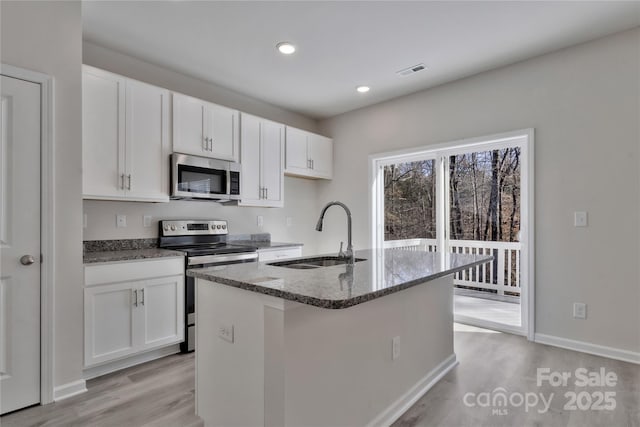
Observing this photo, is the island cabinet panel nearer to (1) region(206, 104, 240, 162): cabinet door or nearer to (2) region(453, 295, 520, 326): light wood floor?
(2) region(453, 295, 520, 326): light wood floor

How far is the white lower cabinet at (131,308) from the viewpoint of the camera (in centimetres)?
238

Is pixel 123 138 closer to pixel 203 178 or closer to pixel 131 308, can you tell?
pixel 203 178

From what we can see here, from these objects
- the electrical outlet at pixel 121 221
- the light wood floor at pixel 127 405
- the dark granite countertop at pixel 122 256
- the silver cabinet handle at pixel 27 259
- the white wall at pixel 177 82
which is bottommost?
the light wood floor at pixel 127 405

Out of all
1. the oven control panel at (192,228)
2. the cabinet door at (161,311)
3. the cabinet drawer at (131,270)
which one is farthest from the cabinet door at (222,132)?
the cabinet door at (161,311)

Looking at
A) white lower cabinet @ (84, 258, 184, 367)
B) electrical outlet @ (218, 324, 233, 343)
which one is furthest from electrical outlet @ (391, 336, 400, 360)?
white lower cabinet @ (84, 258, 184, 367)

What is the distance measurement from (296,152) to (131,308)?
250 centimetres

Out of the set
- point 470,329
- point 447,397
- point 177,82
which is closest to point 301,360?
point 447,397

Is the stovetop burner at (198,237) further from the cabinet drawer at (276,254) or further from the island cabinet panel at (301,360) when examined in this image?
the island cabinet panel at (301,360)

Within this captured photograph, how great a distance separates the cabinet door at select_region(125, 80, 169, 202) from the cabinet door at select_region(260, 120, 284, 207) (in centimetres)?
110

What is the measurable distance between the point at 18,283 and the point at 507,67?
416 centimetres

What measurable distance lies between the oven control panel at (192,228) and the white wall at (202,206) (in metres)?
0.09

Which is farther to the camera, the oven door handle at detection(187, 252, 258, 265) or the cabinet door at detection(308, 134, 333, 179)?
the cabinet door at detection(308, 134, 333, 179)

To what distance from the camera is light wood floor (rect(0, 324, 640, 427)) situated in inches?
75.0

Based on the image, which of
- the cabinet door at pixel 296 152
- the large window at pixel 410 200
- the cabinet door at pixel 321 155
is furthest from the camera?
the cabinet door at pixel 321 155
